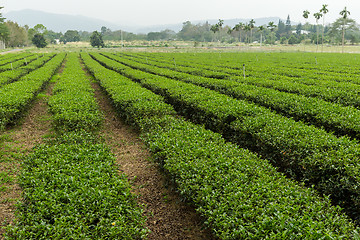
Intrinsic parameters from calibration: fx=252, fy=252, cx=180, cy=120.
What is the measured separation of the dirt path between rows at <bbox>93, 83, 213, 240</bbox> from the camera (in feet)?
16.6

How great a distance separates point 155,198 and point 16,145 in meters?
6.13

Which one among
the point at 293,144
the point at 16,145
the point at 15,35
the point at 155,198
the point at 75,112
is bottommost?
the point at 155,198

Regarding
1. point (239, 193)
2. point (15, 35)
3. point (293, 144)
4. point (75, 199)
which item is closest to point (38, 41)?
point (15, 35)

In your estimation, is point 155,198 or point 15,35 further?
point 15,35

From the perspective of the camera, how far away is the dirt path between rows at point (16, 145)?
5.88 meters

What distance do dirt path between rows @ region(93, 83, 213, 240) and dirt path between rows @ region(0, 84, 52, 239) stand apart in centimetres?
263

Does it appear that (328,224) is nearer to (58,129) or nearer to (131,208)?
(131,208)

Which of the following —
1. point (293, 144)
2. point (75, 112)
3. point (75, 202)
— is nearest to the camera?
point (75, 202)

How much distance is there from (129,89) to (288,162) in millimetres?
8397

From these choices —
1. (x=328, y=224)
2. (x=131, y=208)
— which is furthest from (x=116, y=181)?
(x=328, y=224)

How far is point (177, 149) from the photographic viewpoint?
19.2 ft

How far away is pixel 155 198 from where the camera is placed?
611 centimetres

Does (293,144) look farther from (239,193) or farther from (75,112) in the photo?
(75,112)

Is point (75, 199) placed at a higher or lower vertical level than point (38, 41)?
lower
